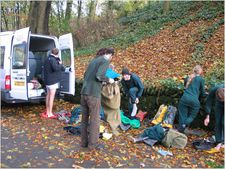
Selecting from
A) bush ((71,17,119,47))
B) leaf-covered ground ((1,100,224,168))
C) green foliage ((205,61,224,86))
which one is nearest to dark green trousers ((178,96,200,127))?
leaf-covered ground ((1,100,224,168))

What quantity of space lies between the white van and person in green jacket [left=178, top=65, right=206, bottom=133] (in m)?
3.38

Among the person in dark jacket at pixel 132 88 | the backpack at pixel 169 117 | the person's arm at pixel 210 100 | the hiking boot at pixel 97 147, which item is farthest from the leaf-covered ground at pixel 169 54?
the hiking boot at pixel 97 147

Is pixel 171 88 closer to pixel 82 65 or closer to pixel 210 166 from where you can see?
pixel 210 166

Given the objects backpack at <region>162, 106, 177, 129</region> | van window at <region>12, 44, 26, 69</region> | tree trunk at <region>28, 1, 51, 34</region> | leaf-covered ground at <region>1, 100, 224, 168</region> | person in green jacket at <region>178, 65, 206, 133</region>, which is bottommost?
leaf-covered ground at <region>1, 100, 224, 168</region>

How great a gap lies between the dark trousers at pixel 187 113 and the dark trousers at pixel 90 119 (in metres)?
2.26

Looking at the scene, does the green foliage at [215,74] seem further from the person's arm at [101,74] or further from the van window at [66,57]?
the van window at [66,57]

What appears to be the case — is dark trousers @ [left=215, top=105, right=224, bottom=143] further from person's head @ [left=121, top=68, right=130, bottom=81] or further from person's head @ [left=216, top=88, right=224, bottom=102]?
person's head @ [left=121, top=68, right=130, bottom=81]

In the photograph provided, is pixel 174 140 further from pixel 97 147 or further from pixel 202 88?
pixel 97 147

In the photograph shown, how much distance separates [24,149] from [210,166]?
351cm

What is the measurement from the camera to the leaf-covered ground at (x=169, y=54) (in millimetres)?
12477

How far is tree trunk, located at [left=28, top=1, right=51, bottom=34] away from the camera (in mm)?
14711

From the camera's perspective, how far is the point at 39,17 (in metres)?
14.8

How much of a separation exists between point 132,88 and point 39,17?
816 centimetres

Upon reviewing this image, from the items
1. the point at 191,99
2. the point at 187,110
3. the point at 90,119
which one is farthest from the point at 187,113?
the point at 90,119
